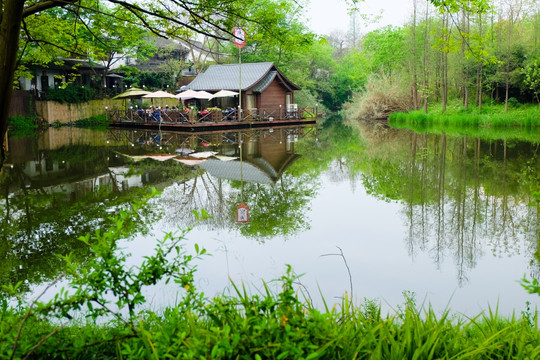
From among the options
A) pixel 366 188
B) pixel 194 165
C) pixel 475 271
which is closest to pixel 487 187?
pixel 366 188

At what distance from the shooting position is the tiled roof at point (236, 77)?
125ft

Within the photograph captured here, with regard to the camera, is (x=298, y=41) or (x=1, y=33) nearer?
(x=1, y=33)

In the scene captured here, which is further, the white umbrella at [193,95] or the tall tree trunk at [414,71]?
the tall tree trunk at [414,71]

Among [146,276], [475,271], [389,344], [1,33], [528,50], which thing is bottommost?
[475,271]

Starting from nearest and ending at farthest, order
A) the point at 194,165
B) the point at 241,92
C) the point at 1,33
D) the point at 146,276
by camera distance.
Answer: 1. the point at 146,276
2. the point at 1,33
3. the point at 194,165
4. the point at 241,92

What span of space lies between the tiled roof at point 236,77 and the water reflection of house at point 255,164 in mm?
18049

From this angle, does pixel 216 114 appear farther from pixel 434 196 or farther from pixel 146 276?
pixel 146 276

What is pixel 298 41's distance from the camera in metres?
6.65

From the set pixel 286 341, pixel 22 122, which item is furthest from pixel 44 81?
pixel 286 341

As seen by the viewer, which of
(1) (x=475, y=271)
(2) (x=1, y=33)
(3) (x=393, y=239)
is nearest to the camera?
(2) (x=1, y=33)

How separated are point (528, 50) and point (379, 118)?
42.2 ft

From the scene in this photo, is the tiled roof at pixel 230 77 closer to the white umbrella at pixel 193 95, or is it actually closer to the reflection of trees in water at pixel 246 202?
the white umbrella at pixel 193 95

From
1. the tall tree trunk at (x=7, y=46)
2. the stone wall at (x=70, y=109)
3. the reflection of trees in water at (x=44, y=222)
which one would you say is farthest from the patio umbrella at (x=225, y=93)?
the tall tree trunk at (x=7, y=46)

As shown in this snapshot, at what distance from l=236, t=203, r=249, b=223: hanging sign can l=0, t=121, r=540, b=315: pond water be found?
88 mm
